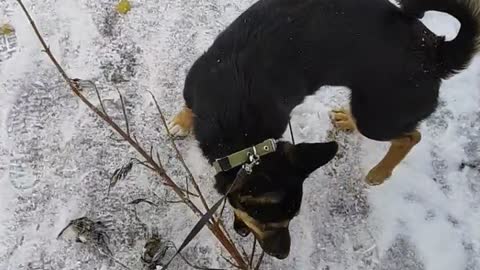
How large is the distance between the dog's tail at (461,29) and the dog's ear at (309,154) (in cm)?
63

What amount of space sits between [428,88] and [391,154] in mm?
716

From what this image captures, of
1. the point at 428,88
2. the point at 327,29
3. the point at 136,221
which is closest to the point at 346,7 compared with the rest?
the point at 327,29

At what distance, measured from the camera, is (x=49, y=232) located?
11.7 feet

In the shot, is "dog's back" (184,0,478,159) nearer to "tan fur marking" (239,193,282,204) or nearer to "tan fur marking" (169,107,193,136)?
"tan fur marking" (239,193,282,204)

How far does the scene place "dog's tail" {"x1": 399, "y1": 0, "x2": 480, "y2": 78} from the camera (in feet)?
8.62

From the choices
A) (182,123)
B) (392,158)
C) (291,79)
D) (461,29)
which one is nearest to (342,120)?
(392,158)

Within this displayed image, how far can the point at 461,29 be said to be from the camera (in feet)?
8.96

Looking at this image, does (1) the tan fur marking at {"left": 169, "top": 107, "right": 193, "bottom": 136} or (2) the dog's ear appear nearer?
(2) the dog's ear

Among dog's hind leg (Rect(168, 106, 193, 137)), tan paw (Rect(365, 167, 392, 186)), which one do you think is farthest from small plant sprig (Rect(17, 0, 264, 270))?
tan paw (Rect(365, 167, 392, 186))

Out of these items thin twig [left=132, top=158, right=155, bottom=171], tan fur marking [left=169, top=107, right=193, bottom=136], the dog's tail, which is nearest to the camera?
the dog's tail

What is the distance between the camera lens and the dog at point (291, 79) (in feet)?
9.52

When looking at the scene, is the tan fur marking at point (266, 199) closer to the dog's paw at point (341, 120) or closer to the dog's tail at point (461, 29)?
the dog's tail at point (461, 29)

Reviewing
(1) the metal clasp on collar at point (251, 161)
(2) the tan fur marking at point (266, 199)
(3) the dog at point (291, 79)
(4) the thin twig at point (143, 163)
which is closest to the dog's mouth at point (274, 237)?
(3) the dog at point (291, 79)

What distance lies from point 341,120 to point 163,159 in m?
1.08
